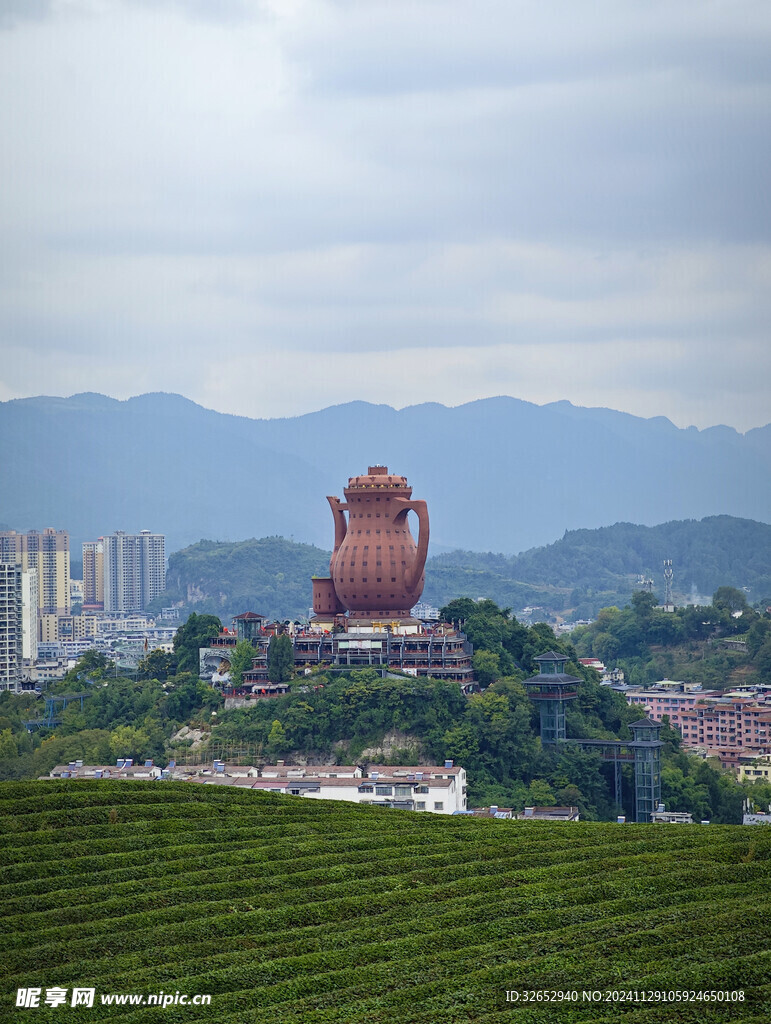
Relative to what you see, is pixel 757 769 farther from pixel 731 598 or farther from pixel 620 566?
pixel 620 566

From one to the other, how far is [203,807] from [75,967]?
18.2ft

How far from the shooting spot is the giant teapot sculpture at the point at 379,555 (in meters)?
32.9

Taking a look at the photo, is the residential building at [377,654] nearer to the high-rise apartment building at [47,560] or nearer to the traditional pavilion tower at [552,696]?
the traditional pavilion tower at [552,696]

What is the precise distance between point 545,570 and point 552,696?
82.3 metres

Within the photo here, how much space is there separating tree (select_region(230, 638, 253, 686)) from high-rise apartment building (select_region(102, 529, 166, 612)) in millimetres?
76933

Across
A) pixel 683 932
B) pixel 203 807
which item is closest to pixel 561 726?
pixel 203 807

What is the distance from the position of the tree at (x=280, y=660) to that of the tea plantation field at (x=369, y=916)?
41.3 feet

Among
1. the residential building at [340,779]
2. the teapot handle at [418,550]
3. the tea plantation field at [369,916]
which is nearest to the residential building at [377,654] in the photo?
the teapot handle at [418,550]

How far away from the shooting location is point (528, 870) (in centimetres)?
1580

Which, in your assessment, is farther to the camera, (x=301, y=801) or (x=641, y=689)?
(x=641, y=689)

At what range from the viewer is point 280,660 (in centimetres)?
3172

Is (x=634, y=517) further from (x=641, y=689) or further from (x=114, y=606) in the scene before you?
(x=641, y=689)

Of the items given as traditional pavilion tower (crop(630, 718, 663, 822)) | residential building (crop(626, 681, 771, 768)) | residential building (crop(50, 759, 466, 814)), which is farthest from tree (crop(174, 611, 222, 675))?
residential building (crop(626, 681, 771, 768))

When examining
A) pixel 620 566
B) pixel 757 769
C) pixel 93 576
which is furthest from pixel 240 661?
pixel 620 566
